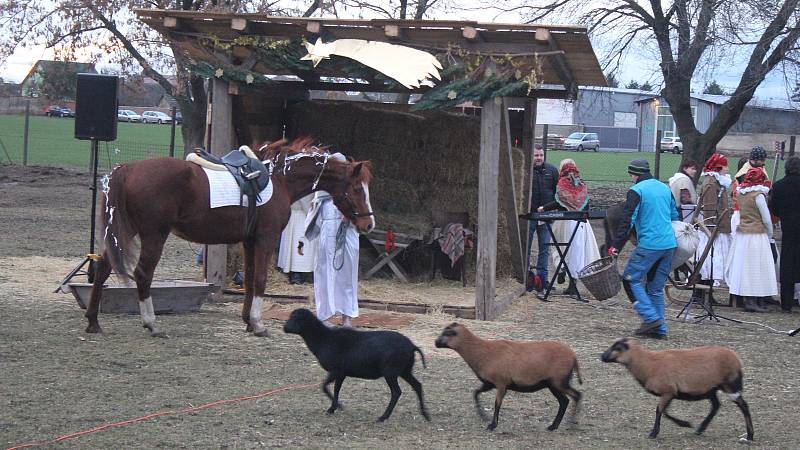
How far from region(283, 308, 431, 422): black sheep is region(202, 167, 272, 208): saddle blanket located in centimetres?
314

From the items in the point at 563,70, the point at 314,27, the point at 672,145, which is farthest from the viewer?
the point at 672,145

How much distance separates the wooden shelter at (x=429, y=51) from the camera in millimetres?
10203

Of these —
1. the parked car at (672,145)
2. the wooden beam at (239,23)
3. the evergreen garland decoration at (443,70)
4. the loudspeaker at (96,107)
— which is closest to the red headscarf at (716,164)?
the evergreen garland decoration at (443,70)

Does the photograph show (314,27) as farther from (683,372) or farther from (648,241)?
(683,372)

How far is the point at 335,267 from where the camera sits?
9.70 m

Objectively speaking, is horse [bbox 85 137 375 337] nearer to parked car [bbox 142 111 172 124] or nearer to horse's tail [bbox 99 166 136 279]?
horse's tail [bbox 99 166 136 279]

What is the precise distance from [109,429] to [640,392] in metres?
4.01

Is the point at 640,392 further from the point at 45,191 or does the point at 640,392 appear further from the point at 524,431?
the point at 45,191

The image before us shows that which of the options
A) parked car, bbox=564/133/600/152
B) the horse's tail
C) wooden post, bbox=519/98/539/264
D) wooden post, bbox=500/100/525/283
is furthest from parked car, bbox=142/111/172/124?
the horse's tail

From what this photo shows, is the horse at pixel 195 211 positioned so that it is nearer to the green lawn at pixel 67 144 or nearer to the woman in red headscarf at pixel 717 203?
the woman in red headscarf at pixel 717 203

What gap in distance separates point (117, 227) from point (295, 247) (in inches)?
156

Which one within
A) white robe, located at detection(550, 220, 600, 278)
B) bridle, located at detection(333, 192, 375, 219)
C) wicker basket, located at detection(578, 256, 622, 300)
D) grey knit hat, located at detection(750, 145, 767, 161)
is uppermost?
grey knit hat, located at detection(750, 145, 767, 161)

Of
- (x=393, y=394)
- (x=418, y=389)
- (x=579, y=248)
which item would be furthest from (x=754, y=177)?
(x=393, y=394)

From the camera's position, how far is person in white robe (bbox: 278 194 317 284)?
40.9 feet
